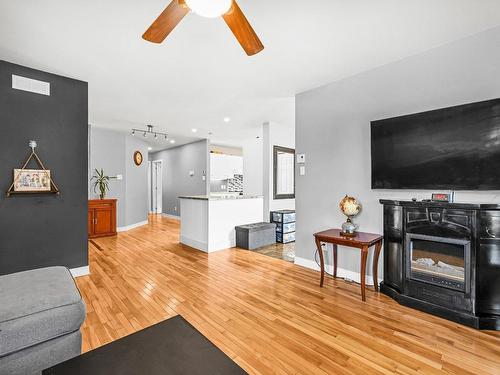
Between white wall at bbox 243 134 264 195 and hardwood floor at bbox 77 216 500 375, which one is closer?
hardwood floor at bbox 77 216 500 375

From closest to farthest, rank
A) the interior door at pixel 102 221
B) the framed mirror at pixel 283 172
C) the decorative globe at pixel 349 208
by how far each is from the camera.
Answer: the decorative globe at pixel 349 208 → the framed mirror at pixel 283 172 → the interior door at pixel 102 221

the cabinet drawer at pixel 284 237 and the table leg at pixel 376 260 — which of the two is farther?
the cabinet drawer at pixel 284 237

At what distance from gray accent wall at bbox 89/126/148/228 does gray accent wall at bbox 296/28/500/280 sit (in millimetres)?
4788

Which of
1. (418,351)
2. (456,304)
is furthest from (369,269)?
(418,351)

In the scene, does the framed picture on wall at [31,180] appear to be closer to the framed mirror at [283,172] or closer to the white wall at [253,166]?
the framed mirror at [283,172]

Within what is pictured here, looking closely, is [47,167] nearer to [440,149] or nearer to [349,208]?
[349,208]

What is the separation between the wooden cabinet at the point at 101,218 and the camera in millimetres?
5367

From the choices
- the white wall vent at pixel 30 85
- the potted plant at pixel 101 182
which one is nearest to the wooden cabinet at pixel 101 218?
the potted plant at pixel 101 182

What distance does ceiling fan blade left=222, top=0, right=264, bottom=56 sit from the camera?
1.43 m

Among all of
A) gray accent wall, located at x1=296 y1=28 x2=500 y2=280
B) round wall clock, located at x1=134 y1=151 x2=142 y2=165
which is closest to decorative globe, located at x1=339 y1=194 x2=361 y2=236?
gray accent wall, located at x1=296 y1=28 x2=500 y2=280

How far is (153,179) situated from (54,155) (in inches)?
268

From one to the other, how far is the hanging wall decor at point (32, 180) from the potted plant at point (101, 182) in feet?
9.23

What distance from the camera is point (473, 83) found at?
2.27m

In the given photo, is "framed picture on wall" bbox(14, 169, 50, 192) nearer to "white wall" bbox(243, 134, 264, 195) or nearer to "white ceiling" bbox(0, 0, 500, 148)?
"white ceiling" bbox(0, 0, 500, 148)
